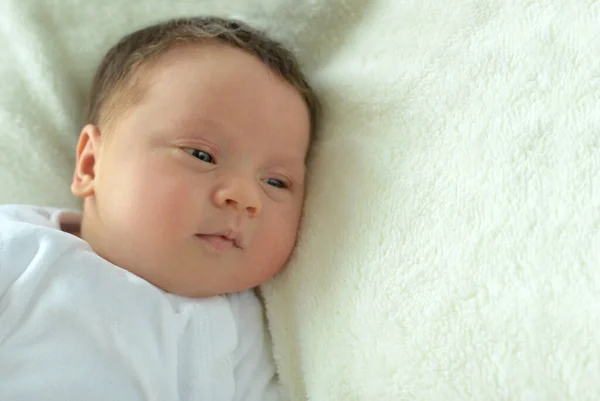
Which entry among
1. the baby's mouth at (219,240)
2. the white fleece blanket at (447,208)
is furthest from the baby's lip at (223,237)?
the white fleece blanket at (447,208)

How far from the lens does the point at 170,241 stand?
36.2 inches

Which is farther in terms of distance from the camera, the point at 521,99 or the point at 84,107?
the point at 84,107

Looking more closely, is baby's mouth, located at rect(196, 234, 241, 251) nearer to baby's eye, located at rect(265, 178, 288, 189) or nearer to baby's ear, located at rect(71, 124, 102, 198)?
baby's eye, located at rect(265, 178, 288, 189)

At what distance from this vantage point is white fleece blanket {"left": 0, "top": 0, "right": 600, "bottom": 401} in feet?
2.20

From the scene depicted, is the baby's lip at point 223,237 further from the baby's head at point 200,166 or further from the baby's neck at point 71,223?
the baby's neck at point 71,223

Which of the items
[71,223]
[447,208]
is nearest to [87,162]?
[71,223]

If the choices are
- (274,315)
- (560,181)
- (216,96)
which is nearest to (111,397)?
(274,315)

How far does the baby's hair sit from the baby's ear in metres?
0.03

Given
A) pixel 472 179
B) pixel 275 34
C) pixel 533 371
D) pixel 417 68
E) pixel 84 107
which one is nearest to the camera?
pixel 533 371

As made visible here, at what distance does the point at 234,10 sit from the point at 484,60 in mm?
562

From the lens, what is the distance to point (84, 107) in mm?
1295

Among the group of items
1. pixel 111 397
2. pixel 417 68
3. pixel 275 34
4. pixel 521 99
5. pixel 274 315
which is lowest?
pixel 111 397

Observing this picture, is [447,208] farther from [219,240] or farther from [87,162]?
[87,162]

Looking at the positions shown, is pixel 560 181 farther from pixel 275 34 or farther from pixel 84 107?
pixel 84 107
